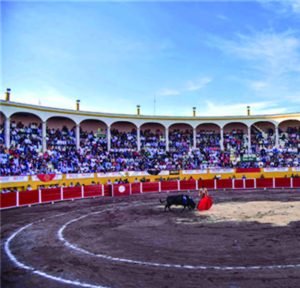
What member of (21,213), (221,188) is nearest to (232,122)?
(221,188)

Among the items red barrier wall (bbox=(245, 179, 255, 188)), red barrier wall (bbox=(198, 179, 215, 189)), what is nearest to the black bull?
red barrier wall (bbox=(198, 179, 215, 189))

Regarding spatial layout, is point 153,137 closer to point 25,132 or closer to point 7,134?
point 25,132

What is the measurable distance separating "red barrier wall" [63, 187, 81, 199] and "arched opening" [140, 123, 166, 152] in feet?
43.2

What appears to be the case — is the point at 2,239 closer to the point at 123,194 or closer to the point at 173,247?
the point at 173,247

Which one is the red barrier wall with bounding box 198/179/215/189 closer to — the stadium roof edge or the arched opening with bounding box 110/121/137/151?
the arched opening with bounding box 110/121/137/151

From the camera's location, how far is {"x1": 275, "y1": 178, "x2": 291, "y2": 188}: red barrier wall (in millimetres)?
27578

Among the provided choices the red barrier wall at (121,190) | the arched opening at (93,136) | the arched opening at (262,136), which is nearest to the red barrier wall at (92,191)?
the red barrier wall at (121,190)

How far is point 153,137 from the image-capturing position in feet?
121

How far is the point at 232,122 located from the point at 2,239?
102 feet

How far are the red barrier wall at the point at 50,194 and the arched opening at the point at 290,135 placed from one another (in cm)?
2625

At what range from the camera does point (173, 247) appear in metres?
8.55

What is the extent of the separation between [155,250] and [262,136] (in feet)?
107

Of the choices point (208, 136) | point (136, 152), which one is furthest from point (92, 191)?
point (208, 136)

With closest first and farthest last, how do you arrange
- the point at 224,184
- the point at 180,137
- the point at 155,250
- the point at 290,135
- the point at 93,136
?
1. the point at 155,250
2. the point at 224,184
3. the point at 93,136
4. the point at 290,135
5. the point at 180,137
